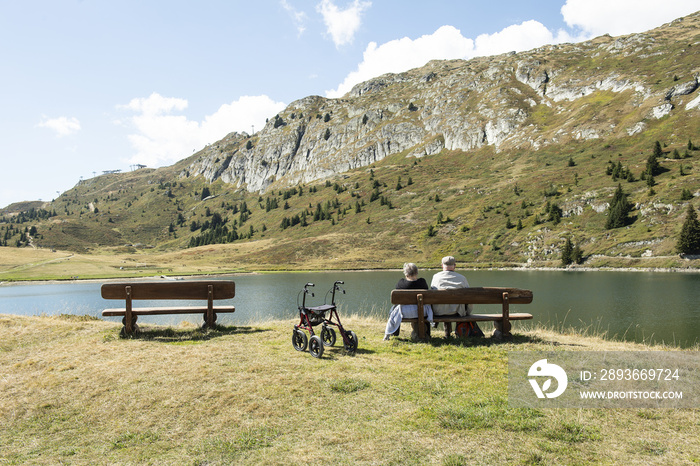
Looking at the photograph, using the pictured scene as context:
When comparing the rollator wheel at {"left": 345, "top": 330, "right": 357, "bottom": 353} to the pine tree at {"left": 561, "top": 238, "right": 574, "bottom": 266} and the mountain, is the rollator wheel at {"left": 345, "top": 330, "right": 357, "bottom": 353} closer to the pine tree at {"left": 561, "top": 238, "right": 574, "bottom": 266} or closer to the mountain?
the mountain

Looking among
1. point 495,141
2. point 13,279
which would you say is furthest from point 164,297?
point 495,141

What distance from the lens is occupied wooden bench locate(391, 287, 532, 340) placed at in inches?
447

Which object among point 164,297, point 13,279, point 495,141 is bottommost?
point 13,279

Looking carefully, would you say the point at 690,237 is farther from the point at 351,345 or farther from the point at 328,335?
the point at 351,345

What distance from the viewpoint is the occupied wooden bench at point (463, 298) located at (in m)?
11.4

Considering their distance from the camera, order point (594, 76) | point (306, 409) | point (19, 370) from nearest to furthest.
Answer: point (306, 409) → point (19, 370) → point (594, 76)

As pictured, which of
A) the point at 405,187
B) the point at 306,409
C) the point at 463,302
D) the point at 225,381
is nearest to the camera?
the point at 306,409

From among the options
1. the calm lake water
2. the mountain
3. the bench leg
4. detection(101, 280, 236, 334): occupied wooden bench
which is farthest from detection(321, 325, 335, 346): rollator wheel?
the mountain

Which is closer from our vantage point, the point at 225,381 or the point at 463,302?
the point at 225,381

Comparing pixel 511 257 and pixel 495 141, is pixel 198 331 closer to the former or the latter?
pixel 511 257

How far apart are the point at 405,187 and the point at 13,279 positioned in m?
137

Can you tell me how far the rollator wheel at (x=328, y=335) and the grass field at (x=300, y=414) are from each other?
3.30 feet

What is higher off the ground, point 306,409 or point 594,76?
point 594,76

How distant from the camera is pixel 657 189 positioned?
88938 mm
